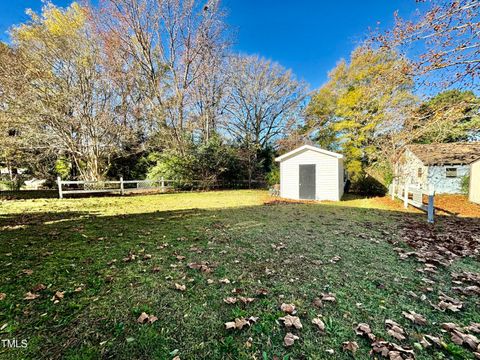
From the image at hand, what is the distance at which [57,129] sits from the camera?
13055 millimetres

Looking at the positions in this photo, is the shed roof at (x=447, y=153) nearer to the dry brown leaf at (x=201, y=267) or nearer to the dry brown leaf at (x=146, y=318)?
the dry brown leaf at (x=201, y=267)

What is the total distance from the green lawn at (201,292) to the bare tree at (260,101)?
58.3 ft

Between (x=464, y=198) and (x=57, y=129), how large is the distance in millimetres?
24425

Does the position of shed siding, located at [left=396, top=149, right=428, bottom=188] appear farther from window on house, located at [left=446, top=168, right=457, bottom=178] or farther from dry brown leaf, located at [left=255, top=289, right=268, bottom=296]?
dry brown leaf, located at [left=255, top=289, right=268, bottom=296]

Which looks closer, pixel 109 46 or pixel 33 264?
pixel 33 264

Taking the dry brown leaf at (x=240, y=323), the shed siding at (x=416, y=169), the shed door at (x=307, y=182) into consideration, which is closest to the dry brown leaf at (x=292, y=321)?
the dry brown leaf at (x=240, y=323)

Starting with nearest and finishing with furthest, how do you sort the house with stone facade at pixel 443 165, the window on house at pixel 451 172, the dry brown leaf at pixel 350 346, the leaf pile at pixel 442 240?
the dry brown leaf at pixel 350 346 < the leaf pile at pixel 442 240 < the house with stone facade at pixel 443 165 < the window on house at pixel 451 172

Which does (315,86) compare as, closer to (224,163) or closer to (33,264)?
(224,163)

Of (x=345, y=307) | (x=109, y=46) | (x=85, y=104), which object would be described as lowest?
(x=345, y=307)

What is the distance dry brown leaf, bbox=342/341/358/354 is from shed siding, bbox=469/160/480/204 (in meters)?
14.1

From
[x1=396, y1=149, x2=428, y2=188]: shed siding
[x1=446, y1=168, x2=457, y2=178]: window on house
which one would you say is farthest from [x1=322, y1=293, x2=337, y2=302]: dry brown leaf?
[x1=446, y1=168, x2=457, y2=178]: window on house

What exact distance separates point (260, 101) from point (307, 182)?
12.5 meters

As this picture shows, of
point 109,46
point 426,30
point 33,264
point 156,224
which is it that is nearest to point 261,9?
point 109,46

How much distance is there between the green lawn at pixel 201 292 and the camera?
1853 mm
